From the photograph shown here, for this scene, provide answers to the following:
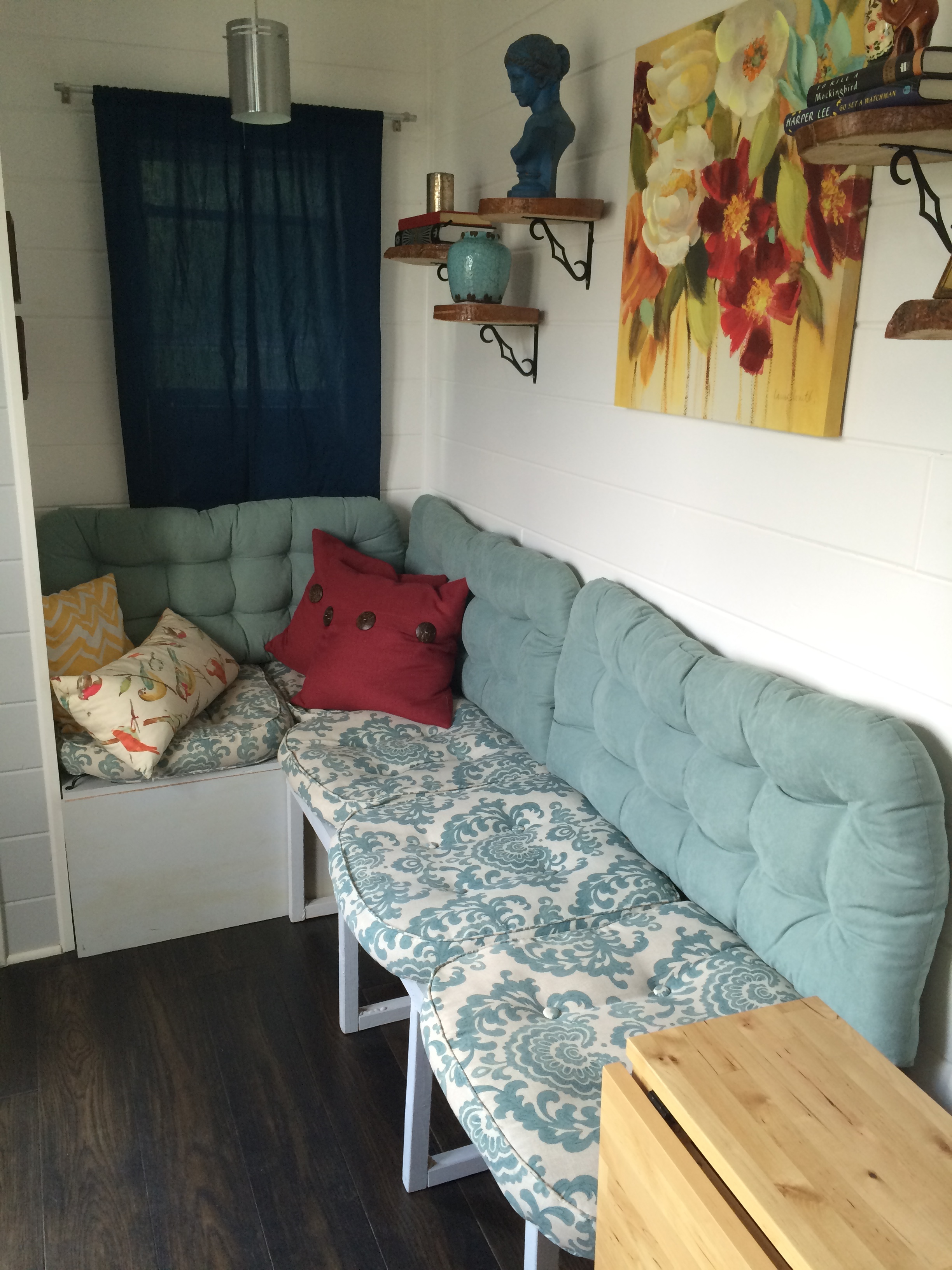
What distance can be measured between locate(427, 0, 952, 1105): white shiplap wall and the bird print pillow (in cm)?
96

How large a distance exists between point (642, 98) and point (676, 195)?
0.81 ft

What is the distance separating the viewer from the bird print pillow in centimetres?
239

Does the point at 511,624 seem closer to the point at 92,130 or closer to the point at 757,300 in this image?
the point at 757,300

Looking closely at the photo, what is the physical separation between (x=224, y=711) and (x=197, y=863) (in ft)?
1.27

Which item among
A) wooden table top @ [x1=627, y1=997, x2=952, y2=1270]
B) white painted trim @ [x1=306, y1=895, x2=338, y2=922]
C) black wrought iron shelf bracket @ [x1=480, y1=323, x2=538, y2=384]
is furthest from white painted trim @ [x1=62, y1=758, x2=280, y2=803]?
wooden table top @ [x1=627, y1=997, x2=952, y2=1270]

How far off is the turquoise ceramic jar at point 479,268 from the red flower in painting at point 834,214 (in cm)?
97

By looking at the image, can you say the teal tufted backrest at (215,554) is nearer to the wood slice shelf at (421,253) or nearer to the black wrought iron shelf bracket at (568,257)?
the wood slice shelf at (421,253)

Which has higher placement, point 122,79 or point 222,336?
point 122,79

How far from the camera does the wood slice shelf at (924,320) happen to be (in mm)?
1172

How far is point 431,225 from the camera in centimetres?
264

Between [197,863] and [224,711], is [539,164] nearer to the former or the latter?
[224,711]

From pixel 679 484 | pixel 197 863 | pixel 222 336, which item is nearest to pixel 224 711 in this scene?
pixel 197 863

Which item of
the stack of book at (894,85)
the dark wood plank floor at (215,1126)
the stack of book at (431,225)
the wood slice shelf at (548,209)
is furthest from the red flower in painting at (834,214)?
Result: the dark wood plank floor at (215,1126)

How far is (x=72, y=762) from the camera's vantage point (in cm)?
241
